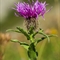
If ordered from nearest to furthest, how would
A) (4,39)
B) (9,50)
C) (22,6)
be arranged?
(22,6), (4,39), (9,50)

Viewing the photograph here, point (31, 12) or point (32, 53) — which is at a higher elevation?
point (31, 12)

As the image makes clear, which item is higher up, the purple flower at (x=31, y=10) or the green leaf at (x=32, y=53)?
the purple flower at (x=31, y=10)

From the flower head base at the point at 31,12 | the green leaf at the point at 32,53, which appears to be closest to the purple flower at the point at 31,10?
the flower head base at the point at 31,12

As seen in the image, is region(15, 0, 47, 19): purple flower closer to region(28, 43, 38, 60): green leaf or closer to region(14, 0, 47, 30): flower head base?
region(14, 0, 47, 30): flower head base

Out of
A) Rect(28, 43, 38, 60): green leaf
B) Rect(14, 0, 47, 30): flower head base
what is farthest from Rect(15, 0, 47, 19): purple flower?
Rect(28, 43, 38, 60): green leaf

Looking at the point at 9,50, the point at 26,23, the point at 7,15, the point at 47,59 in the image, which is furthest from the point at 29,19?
the point at 7,15

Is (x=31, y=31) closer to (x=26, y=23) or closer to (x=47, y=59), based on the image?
(x=26, y=23)

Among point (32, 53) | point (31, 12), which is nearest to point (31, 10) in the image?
point (31, 12)

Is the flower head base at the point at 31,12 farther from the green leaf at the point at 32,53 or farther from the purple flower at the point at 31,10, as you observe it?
the green leaf at the point at 32,53

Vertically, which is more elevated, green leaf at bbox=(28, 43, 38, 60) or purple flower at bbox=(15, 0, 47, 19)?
purple flower at bbox=(15, 0, 47, 19)

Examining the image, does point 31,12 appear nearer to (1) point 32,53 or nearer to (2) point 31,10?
(2) point 31,10

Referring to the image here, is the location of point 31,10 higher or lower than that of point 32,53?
higher
